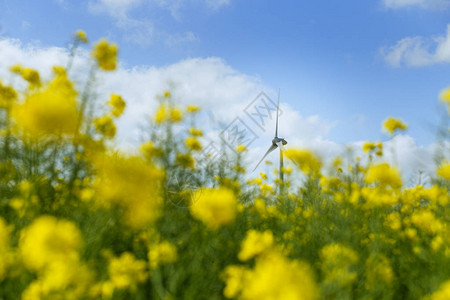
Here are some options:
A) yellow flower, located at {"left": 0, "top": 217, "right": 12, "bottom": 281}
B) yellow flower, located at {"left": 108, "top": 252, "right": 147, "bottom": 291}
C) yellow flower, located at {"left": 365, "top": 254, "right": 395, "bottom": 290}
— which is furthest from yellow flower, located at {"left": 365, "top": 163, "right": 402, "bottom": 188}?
yellow flower, located at {"left": 0, "top": 217, "right": 12, "bottom": 281}

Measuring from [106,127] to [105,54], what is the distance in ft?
1.78

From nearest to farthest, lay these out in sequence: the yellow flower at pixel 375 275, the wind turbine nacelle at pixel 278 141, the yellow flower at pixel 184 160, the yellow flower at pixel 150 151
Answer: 1. the yellow flower at pixel 150 151
2. the yellow flower at pixel 375 275
3. the yellow flower at pixel 184 160
4. the wind turbine nacelle at pixel 278 141

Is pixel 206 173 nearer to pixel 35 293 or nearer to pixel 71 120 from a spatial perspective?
pixel 71 120

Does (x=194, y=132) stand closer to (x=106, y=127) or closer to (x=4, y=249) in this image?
(x=106, y=127)

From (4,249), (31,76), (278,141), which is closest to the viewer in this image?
(4,249)

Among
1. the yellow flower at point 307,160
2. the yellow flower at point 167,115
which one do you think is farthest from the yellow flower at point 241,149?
the yellow flower at point 167,115

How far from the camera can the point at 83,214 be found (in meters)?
2.12

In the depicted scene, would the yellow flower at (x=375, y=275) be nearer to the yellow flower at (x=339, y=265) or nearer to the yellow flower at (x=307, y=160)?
the yellow flower at (x=339, y=265)

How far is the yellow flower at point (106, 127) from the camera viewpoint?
2.59 meters

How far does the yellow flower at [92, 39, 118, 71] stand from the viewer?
2516 millimetres

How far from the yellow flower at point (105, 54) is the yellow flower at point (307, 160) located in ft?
6.33

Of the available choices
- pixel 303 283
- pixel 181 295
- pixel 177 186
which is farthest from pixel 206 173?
pixel 303 283

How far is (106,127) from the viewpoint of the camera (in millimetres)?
2621

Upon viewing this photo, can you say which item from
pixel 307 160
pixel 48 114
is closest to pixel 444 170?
pixel 307 160
